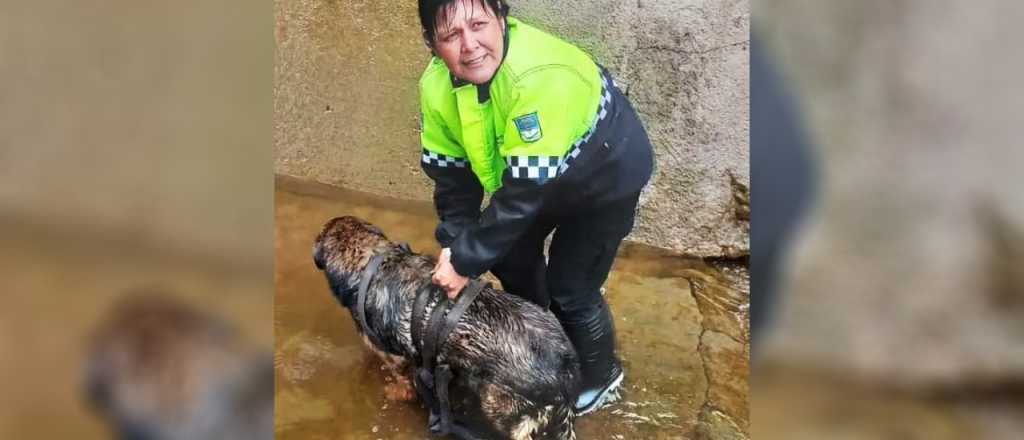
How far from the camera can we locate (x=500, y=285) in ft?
6.08

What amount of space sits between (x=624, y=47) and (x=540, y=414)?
0.95 metres

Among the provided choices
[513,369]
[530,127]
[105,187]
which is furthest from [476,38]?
[105,187]

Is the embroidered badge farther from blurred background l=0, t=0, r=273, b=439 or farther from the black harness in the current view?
blurred background l=0, t=0, r=273, b=439

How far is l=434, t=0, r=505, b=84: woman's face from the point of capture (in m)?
1.78

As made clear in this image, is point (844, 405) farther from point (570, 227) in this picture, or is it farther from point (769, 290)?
point (570, 227)

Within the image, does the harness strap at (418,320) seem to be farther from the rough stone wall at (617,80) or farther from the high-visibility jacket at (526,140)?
the rough stone wall at (617,80)

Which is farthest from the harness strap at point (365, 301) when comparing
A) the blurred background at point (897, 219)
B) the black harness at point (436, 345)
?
the blurred background at point (897, 219)

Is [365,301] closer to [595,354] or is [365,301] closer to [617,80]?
[595,354]

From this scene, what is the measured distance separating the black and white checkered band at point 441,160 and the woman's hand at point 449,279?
0.23m

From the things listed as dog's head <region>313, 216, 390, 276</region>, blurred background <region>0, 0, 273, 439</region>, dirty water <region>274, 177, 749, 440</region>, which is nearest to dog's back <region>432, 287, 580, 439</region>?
dirty water <region>274, 177, 749, 440</region>

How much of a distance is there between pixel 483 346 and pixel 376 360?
0.35 meters

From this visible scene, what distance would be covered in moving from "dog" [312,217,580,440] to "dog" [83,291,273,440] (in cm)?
34

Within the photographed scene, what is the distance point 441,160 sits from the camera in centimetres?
188

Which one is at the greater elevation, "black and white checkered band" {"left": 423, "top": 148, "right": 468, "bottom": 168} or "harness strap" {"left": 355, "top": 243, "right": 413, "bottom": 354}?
"black and white checkered band" {"left": 423, "top": 148, "right": 468, "bottom": 168}
